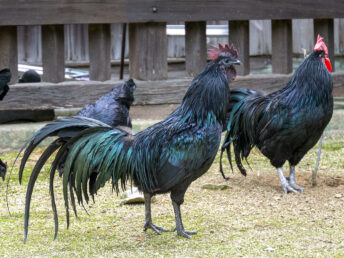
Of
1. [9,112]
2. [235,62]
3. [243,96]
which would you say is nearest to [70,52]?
[9,112]

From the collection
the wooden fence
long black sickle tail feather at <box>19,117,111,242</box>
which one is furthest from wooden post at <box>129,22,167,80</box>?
long black sickle tail feather at <box>19,117,111,242</box>

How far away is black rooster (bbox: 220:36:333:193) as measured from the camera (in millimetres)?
6812

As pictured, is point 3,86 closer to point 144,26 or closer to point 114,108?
point 114,108

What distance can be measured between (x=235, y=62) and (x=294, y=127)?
1.40 metres

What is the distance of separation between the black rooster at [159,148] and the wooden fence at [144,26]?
408 centimetres

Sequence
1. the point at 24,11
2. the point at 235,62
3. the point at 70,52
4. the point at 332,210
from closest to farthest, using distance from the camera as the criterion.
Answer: the point at 235,62, the point at 332,210, the point at 24,11, the point at 70,52

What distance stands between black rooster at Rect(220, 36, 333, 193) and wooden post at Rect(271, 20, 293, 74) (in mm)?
2874

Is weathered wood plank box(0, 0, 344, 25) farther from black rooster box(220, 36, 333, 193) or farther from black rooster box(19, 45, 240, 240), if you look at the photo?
black rooster box(19, 45, 240, 240)

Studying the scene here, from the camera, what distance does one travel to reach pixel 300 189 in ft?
23.6

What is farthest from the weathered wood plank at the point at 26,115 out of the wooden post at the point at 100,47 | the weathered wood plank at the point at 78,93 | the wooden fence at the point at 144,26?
the wooden post at the point at 100,47

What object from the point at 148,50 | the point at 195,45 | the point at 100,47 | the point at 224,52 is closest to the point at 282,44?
the point at 195,45

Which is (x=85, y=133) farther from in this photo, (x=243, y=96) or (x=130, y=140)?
(x=243, y=96)

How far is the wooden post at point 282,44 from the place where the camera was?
10.1m

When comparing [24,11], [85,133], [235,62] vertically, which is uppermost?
[24,11]
